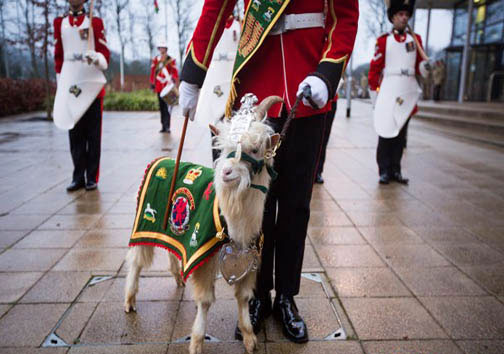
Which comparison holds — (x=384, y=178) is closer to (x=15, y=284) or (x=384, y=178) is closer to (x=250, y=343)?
(x=250, y=343)

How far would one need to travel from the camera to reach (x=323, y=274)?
3301 millimetres

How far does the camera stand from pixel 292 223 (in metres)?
2.49

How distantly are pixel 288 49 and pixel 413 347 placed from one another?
1.89 metres

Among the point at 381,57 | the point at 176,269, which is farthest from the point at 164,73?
the point at 176,269

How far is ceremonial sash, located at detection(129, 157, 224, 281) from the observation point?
7.30 feet

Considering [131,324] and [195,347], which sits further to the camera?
[131,324]

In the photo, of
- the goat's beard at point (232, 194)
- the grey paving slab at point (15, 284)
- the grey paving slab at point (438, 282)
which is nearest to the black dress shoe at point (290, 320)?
the goat's beard at point (232, 194)

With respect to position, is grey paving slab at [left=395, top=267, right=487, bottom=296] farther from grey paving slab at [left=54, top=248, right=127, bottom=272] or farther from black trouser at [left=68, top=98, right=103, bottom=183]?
black trouser at [left=68, top=98, right=103, bottom=183]

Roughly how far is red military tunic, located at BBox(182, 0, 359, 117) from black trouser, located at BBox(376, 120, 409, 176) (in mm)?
4293

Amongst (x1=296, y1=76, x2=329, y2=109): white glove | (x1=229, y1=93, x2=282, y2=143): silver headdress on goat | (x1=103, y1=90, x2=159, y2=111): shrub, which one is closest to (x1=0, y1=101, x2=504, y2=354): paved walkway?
(x1=229, y1=93, x2=282, y2=143): silver headdress on goat

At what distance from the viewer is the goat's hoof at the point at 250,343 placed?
236 centimetres

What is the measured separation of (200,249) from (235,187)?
0.51 metres

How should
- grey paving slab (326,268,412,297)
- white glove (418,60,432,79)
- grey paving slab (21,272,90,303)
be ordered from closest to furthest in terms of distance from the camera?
1. grey paving slab (21,272,90,303)
2. grey paving slab (326,268,412,297)
3. white glove (418,60,432,79)

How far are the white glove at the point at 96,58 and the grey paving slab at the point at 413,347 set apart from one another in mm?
4869
